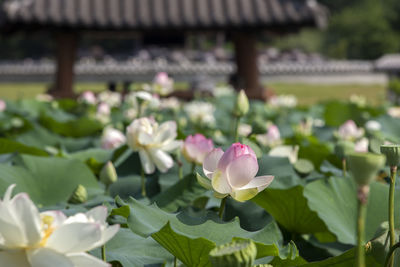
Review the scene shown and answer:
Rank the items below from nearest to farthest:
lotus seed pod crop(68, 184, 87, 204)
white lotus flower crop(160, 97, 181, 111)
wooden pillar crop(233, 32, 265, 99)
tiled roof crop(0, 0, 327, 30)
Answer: lotus seed pod crop(68, 184, 87, 204), white lotus flower crop(160, 97, 181, 111), tiled roof crop(0, 0, 327, 30), wooden pillar crop(233, 32, 265, 99)

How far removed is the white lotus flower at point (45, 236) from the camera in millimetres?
415

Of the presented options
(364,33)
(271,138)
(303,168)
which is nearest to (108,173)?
(303,168)

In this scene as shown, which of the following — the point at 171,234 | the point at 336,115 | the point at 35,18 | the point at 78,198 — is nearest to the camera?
the point at 171,234

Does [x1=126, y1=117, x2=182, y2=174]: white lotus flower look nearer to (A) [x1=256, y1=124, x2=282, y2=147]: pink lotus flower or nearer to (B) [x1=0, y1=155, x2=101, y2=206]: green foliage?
(B) [x1=0, y1=155, x2=101, y2=206]: green foliage

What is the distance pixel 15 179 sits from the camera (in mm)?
836

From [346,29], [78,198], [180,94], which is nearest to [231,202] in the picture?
[78,198]

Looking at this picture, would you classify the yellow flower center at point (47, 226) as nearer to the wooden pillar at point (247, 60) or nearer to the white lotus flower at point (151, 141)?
the white lotus flower at point (151, 141)

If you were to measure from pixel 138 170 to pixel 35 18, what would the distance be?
4.86m

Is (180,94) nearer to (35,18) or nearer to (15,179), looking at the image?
(35,18)

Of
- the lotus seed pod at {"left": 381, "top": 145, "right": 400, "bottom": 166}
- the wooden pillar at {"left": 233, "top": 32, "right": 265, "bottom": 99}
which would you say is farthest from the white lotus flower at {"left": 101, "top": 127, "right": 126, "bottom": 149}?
the wooden pillar at {"left": 233, "top": 32, "right": 265, "bottom": 99}

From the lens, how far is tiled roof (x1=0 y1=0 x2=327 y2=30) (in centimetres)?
550

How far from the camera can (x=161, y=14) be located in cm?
585

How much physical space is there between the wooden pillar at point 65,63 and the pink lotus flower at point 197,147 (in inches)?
200

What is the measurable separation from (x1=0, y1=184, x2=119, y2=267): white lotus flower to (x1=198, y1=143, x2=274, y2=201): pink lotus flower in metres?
0.17
